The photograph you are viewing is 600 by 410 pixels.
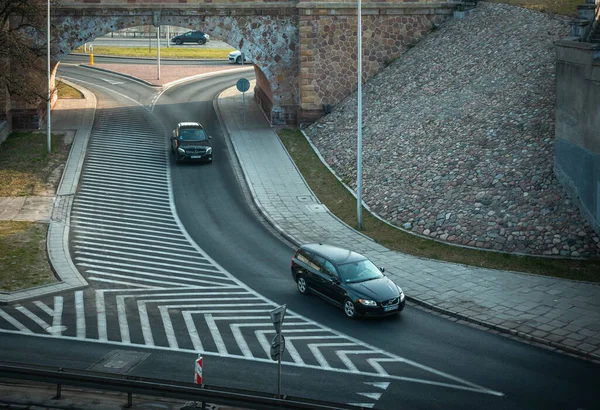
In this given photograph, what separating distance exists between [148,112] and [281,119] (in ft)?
27.9

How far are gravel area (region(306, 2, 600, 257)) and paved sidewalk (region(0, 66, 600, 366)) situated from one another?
2.15m

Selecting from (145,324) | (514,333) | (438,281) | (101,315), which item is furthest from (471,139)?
(101,315)

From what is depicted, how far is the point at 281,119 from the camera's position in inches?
1729

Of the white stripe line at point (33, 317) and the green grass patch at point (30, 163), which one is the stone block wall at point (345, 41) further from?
the white stripe line at point (33, 317)

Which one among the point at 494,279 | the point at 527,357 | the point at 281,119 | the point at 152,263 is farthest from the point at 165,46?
the point at 527,357

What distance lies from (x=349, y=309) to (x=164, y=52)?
5049 centimetres

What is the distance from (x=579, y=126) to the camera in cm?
2594

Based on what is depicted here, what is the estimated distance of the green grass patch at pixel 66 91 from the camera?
49.8 metres

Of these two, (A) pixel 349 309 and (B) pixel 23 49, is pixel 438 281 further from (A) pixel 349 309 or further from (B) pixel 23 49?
(B) pixel 23 49

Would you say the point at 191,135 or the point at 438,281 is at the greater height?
the point at 191,135

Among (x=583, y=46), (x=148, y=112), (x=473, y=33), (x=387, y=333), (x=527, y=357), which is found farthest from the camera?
(x=148, y=112)

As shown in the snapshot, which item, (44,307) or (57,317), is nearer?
(57,317)

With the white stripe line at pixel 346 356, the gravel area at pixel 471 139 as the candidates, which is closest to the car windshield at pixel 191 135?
the gravel area at pixel 471 139

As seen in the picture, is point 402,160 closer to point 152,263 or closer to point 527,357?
point 152,263
